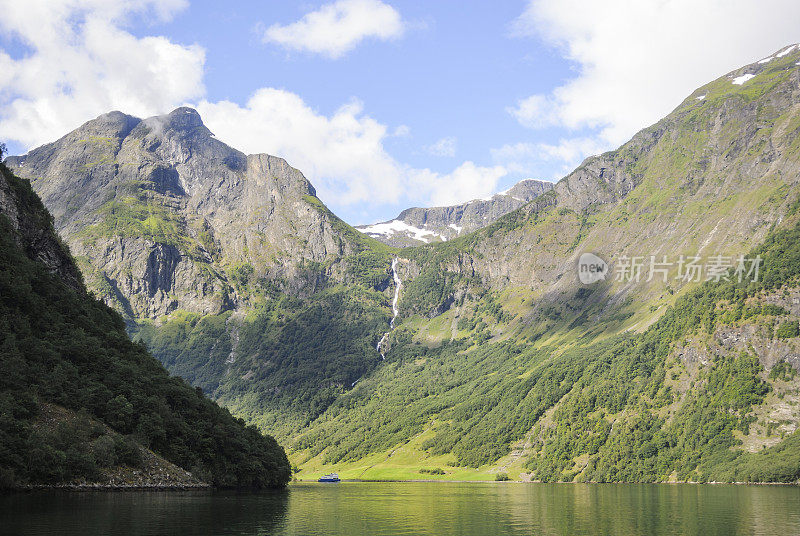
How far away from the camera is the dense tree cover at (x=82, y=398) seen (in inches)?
3602

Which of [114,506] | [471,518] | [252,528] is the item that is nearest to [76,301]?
[114,506]

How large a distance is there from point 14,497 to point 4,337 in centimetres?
3680

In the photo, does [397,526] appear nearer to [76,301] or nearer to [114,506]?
[114,506]

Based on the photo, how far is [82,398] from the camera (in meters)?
109

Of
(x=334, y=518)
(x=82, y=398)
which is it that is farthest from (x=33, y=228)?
(x=334, y=518)

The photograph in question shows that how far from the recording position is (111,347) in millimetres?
139250

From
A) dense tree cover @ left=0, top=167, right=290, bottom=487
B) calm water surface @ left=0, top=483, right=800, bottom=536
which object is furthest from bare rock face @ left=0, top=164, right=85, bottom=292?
calm water surface @ left=0, top=483, right=800, bottom=536

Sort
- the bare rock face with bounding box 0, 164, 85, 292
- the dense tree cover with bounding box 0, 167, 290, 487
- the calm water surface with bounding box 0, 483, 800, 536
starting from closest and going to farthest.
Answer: the calm water surface with bounding box 0, 483, 800, 536 < the dense tree cover with bounding box 0, 167, 290, 487 < the bare rock face with bounding box 0, 164, 85, 292

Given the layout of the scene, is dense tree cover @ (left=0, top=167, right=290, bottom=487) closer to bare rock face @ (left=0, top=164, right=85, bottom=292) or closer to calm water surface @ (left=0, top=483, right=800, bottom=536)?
bare rock face @ (left=0, top=164, right=85, bottom=292)

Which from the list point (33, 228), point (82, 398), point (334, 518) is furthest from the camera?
point (33, 228)

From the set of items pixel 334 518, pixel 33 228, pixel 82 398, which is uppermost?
pixel 33 228

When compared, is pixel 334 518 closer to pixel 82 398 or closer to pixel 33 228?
pixel 82 398

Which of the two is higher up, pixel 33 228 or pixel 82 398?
pixel 33 228

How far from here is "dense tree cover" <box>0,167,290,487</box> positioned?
3602 inches
